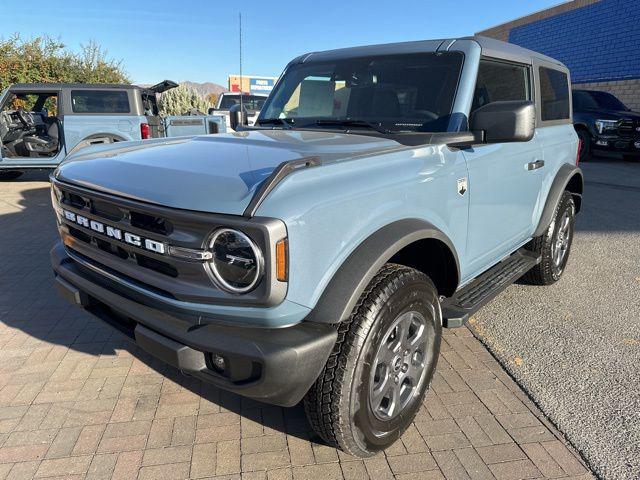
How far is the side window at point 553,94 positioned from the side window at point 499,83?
11.0 inches

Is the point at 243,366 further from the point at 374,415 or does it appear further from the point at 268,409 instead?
the point at 268,409

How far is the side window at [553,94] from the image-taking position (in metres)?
3.85

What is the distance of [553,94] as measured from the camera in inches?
159

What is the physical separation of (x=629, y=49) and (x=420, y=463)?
63.6ft

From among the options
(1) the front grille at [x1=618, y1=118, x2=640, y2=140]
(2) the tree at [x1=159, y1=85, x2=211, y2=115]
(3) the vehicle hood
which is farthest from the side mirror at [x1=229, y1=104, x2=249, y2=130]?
(2) the tree at [x1=159, y1=85, x2=211, y2=115]

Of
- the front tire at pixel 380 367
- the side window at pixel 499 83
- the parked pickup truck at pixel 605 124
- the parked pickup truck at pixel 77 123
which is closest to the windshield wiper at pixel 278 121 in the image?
the side window at pixel 499 83

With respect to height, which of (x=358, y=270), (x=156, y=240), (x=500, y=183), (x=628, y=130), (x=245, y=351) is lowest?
(x=245, y=351)

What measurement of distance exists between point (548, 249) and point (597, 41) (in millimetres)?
18022

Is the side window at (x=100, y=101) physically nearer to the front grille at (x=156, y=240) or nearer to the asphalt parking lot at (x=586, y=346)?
the front grille at (x=156, y=240)

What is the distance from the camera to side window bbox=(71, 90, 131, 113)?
910 centimetres

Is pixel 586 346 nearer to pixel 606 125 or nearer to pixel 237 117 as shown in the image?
pixel 237 117

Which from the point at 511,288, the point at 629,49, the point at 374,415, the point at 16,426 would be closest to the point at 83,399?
the point at 16,426

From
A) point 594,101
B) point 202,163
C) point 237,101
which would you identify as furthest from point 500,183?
point 594,101

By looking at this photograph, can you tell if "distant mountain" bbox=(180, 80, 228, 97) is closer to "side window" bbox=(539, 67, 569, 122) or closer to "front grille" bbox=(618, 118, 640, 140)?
"front grille" bbox=(618, 118, 640, 140)
